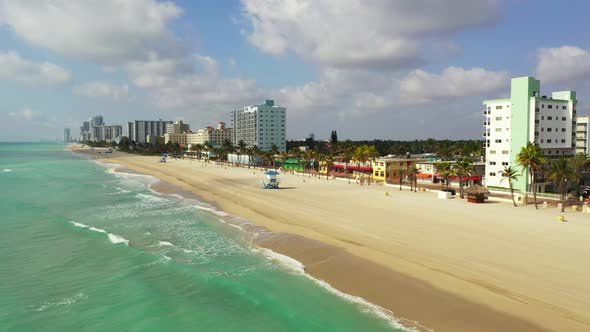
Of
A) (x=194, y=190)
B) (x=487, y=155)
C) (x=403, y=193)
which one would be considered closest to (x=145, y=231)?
(x=194, y=190)

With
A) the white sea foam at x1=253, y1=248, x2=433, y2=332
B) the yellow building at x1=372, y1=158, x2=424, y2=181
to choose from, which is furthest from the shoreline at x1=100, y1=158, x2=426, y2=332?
the yellow building at x1=372, y1=158, x2=424, y2=181

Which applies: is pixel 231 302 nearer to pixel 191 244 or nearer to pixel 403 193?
pixel 191 244

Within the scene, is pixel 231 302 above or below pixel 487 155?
below

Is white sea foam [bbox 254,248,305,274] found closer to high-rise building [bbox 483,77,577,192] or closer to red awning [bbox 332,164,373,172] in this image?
high-rise building [bbox 483,77,577,192]

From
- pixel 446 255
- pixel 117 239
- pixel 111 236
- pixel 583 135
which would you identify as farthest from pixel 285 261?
pixel 583 135

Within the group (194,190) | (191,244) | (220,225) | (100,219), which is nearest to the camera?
(191,244)

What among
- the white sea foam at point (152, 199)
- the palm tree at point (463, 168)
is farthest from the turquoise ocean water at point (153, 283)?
the palm tree at point (463, 168)
